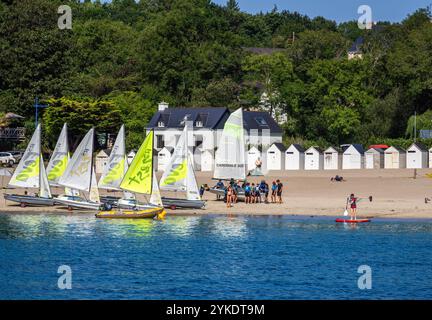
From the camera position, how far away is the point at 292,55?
142 metres

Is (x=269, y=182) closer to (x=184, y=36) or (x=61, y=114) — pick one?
(x=61, y=114)

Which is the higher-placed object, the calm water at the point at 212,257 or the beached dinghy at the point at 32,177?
the beached dinghy at the point at 32,177

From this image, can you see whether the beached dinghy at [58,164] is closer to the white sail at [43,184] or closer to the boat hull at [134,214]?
the white sail at [43,184]

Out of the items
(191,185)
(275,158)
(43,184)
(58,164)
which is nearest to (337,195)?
(191,185)

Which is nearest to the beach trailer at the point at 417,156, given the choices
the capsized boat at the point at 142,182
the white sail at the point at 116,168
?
the white sail at the point at 116,168

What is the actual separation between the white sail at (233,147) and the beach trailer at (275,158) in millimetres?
23992

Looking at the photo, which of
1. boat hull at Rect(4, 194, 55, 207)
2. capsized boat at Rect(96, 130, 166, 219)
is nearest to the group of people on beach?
capsized boat at Rect(96, 130, 166, 219)

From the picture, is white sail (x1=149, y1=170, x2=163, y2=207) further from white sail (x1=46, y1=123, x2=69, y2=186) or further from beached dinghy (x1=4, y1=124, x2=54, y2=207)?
white sail (x1=46, y1=123, x2=69, y2=186)

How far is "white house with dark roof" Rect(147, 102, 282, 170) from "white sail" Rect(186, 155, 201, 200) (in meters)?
39.7

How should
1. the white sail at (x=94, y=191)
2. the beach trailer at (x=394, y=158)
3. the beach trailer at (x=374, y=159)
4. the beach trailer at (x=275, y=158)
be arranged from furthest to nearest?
the beach trailer at (x=275, y=158) < the beach trailer at (x=374, y=159) < the beach trailer at (x=394, y=158) < the white sail at (x=94, y=191)

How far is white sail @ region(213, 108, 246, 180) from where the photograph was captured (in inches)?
3307

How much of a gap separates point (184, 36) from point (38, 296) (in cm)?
9868

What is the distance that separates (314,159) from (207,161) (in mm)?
10765

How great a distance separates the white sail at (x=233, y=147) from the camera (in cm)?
8400
